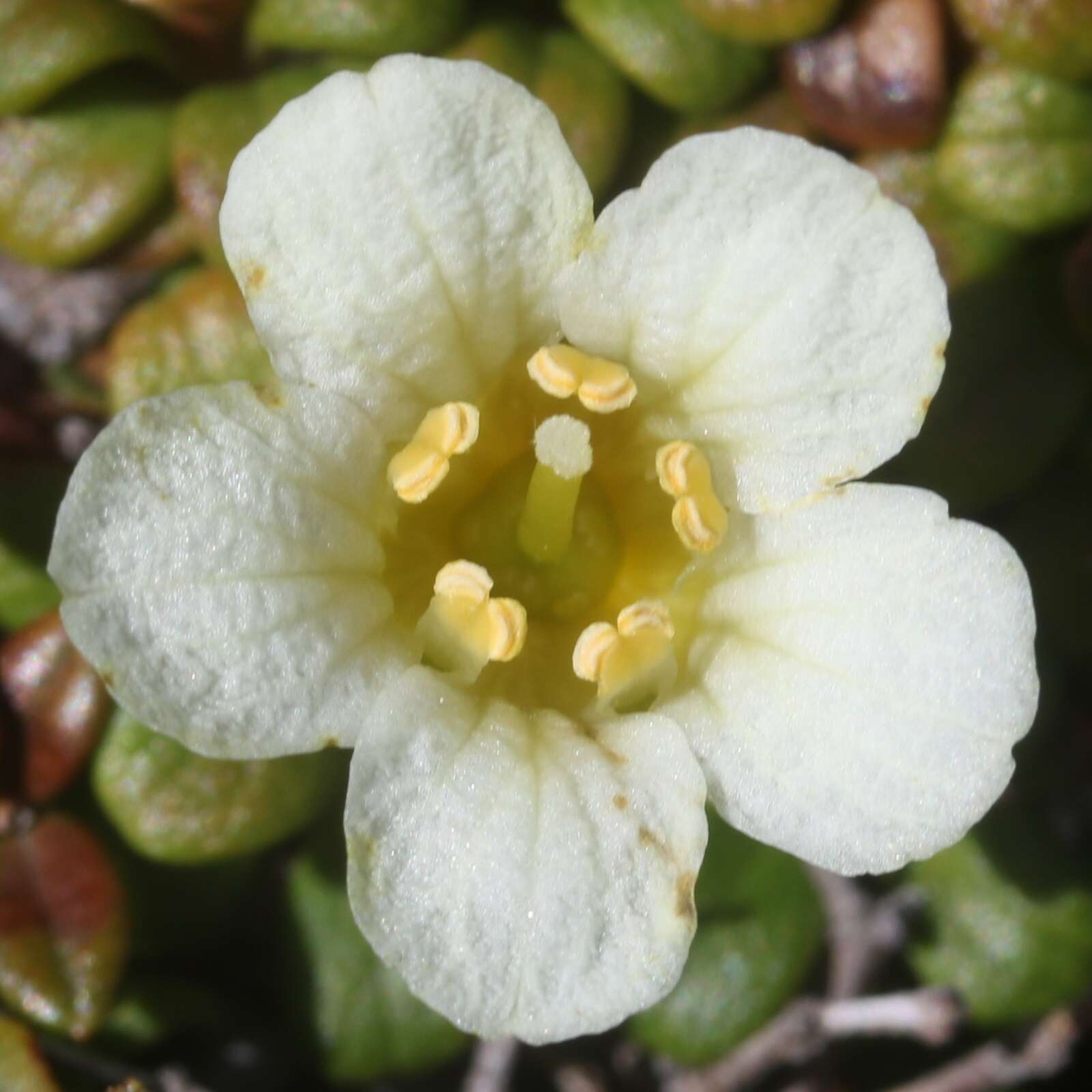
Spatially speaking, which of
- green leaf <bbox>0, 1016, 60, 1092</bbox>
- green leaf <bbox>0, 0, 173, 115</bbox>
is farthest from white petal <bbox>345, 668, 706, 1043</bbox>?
green leaf <bbox>0, 0, 173, 115</bbox>

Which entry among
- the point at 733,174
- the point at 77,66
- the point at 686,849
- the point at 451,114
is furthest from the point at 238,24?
the point at 686,849

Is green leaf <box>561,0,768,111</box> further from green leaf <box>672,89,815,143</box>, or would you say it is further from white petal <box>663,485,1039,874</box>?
white petal <box>663,485,1039,874</box>

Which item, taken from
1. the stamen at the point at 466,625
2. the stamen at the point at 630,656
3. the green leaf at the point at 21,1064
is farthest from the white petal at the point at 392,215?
the green leaf at the point at 21,1064

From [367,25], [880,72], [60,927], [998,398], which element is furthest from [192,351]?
[998,398]

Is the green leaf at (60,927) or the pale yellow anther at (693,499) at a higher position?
the pale yellow anther at (693,499)

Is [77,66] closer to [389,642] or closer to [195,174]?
[195,174]

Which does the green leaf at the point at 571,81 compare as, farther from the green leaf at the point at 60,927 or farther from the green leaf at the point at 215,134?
the green leaf at the point at 60,927
